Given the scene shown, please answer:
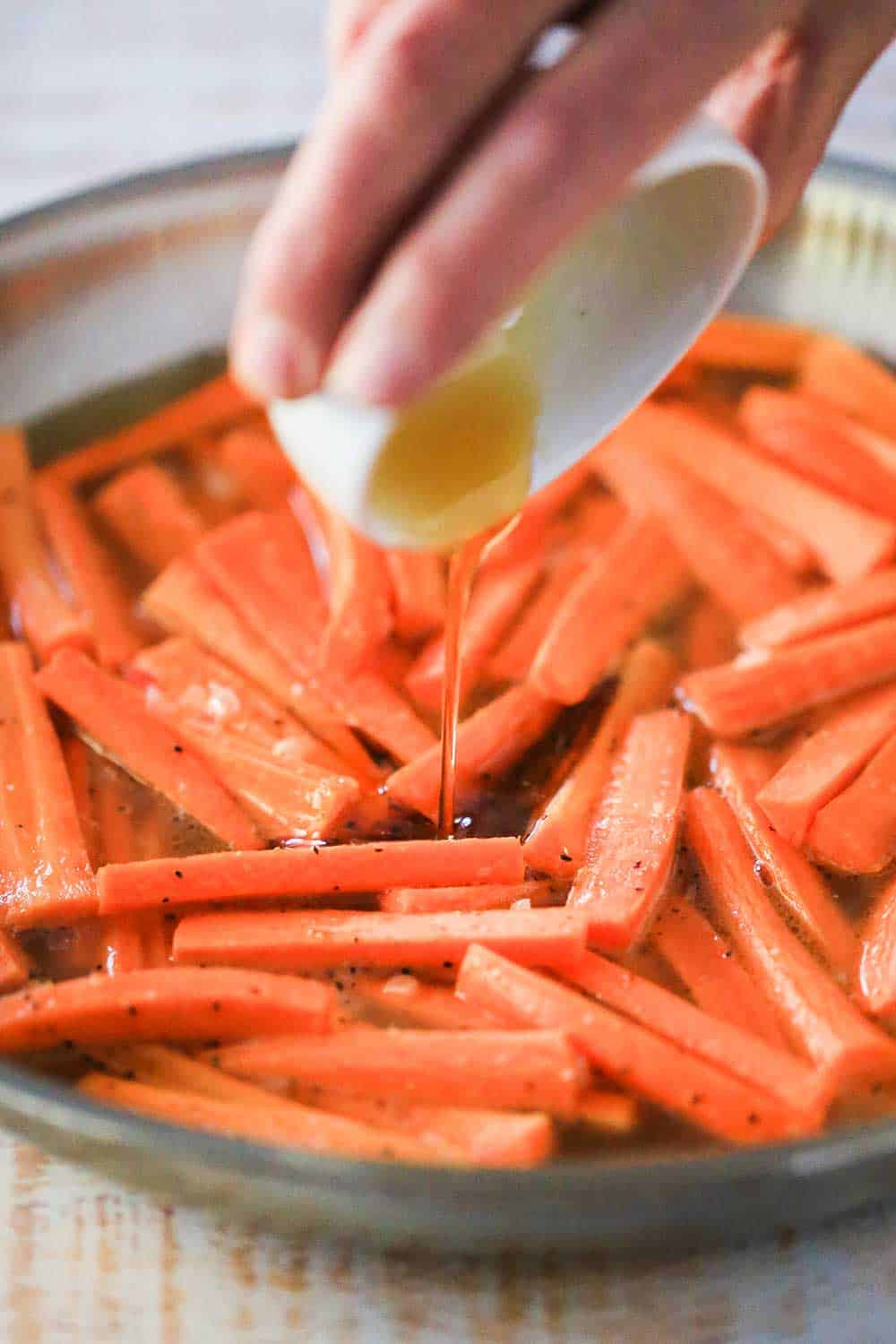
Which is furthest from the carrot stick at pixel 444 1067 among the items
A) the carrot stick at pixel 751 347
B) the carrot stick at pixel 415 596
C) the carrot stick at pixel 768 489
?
the carrot stick at pixel 751 347

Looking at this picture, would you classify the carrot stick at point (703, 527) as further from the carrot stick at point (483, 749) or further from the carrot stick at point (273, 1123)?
the carrot stick at point (273, 1123)

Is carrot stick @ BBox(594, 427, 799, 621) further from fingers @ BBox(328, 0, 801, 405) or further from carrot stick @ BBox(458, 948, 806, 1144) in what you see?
fingers @ BBox(328, 0, 801, 405)

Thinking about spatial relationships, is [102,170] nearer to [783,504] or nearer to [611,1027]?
[783,504]

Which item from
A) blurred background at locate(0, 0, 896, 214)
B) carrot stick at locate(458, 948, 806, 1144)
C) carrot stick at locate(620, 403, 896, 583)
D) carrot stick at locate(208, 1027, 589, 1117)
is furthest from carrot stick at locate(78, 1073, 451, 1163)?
blurred background at locate(0, 0, 896, 214)

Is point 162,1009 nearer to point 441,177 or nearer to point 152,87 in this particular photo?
point 441,177

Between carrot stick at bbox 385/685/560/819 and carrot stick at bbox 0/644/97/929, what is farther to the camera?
carrot stick at bbox 385/685/560/819
